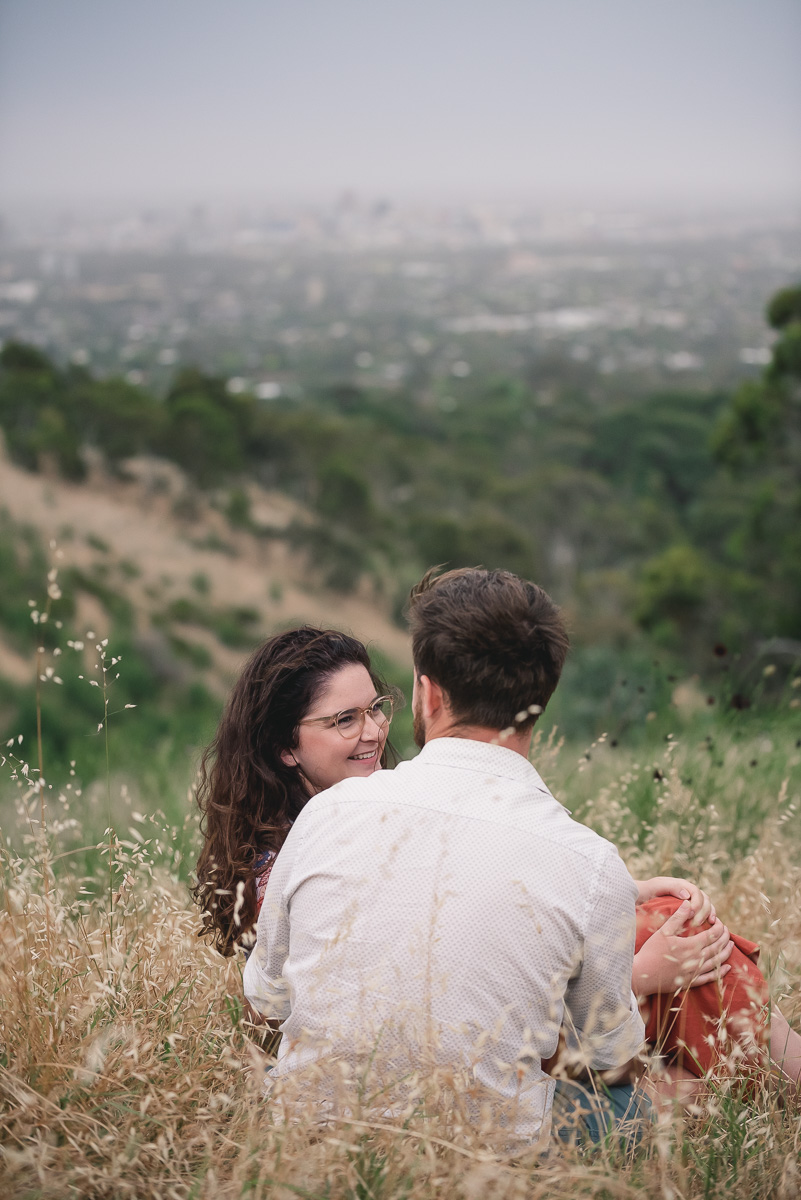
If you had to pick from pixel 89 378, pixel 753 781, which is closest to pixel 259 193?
pixel 89 378

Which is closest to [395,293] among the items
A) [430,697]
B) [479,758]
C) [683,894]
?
[683,894]

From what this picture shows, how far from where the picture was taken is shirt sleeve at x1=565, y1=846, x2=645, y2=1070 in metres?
1.38

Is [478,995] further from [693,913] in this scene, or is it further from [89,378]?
[89,378]

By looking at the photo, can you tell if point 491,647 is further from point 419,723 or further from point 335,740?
point 335,740

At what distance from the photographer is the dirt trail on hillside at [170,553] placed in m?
27.6

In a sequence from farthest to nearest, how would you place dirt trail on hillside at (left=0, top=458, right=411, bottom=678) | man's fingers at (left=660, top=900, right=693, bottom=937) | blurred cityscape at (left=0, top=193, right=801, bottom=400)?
1. blurred cityscape at (left=0, top=193, right=801, bottom=400)
2. dirt trail on hillside at (left=0, top=458, right=411, bottom=678)
3. man's fingers at (left=660, top=900, right=693, bottom=937)

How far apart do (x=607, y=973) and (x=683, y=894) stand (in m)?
0.45

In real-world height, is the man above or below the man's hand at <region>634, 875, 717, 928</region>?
above

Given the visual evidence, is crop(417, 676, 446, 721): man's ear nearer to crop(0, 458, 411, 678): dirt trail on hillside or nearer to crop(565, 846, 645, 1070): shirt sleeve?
crop(565, 846, 645, 1070): shirt sleeve

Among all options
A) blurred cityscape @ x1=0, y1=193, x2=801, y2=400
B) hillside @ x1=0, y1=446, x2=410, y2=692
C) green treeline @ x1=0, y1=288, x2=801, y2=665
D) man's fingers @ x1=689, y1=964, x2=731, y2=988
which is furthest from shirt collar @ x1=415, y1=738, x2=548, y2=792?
blurred cityscape @ x1=0, y1=193, x2=801, y2=400

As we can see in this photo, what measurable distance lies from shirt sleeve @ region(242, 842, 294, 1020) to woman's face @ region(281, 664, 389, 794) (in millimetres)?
508

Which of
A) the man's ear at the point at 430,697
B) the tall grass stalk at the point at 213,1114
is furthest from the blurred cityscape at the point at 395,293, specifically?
the man's ear at the point at 430,697

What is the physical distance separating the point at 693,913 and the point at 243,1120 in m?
0.83

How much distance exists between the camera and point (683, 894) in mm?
1802
